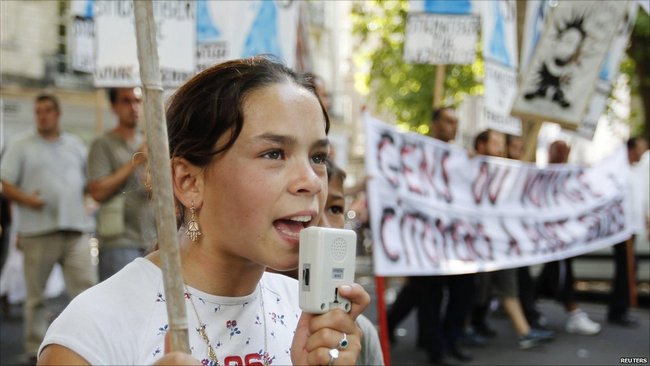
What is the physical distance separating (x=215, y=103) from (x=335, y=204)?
1.58 meters

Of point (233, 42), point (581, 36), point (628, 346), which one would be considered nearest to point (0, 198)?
point (233, 42)

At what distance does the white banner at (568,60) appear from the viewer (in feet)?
13.9

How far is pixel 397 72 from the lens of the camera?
64.1 feet

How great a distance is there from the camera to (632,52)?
14852 millimetres

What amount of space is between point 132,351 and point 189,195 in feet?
1.20

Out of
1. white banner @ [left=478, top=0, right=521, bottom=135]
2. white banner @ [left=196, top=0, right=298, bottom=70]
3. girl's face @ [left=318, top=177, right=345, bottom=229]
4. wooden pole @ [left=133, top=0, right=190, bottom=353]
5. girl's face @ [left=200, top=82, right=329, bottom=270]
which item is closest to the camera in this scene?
wooden pole @ [left=133, top=0, right=190, bottom=353]

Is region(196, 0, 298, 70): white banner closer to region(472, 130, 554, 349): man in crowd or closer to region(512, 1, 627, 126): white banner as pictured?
region(512, 1, 627, 126): white banner

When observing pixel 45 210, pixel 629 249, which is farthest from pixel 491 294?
pixel 45 210

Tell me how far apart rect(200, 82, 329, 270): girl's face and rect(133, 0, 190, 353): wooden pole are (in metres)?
0.38

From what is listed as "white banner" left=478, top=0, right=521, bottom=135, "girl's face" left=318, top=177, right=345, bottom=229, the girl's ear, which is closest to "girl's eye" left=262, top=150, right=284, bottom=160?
the girl's ear

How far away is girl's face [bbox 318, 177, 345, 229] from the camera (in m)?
3.22

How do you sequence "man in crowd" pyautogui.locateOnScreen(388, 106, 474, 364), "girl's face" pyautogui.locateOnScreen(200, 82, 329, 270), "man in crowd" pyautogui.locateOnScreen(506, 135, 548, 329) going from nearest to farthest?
"girl's face" pyautogui.locateOnScreen(200, 82, 329, 270), "man in crowd" pyautogui.locateOnScreen(388, 106, 474, 364), "man in crowd" pyautogui.locateOnScreen(506, 135, 548, 329)

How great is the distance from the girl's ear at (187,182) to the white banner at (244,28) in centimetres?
317

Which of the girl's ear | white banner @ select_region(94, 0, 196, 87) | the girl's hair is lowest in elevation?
the girl's ear
